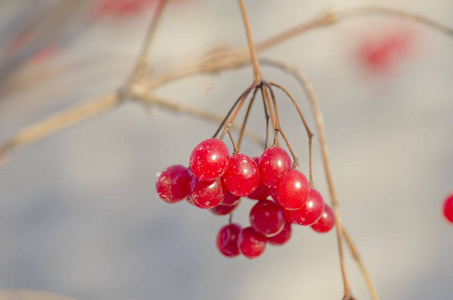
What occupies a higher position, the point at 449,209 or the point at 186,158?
the point at 186,158

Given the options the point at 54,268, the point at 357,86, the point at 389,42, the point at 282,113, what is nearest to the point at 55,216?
the point at 54,268

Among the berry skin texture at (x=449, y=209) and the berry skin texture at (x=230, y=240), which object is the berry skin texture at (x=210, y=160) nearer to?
the berry skin texture at (x=230, y=240)

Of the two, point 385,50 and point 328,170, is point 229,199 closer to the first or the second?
point 328,170

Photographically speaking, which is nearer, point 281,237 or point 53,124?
point 281,237

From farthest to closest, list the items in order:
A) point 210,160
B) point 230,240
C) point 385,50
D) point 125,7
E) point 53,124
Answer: point 385,50, point 125,7, point 53,124, point 230,240, point 210,160

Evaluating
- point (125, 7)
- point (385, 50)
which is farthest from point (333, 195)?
point (385, 50)

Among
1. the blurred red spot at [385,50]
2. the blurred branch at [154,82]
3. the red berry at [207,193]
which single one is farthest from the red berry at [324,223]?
the blurred red spot at [385,50]

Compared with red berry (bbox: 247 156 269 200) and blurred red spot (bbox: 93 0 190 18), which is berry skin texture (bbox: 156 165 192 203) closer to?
red berry (bbox: 247 156 269 200)

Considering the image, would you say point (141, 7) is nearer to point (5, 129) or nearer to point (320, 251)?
point (5, 129)
